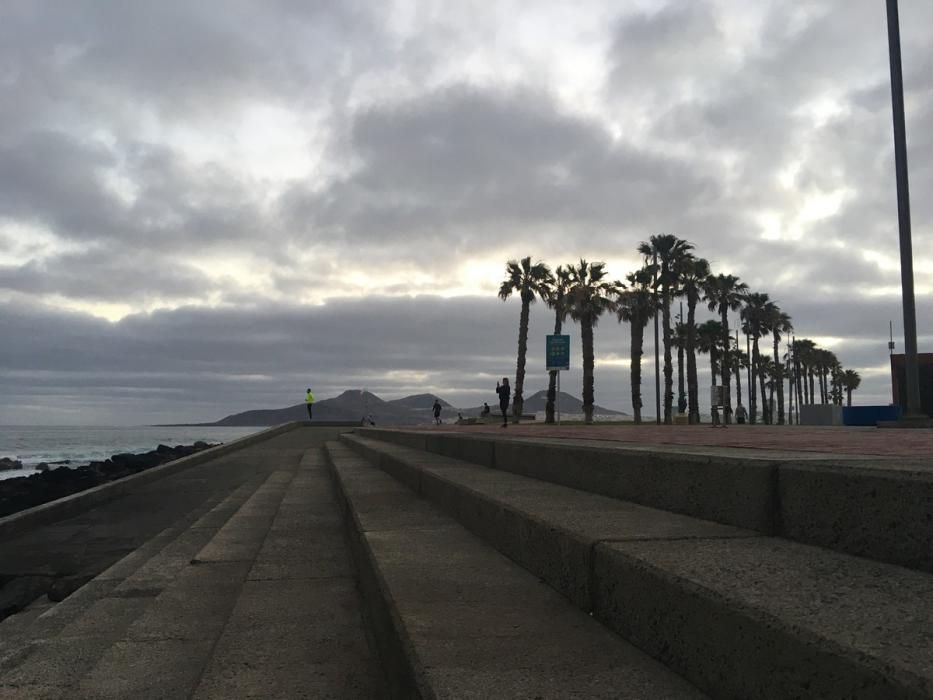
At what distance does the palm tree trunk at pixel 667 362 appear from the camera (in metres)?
42.4

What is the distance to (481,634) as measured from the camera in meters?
2.24

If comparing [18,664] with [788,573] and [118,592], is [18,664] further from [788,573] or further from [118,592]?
[788,573]

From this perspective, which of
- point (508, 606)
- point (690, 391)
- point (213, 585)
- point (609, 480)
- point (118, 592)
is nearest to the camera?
point (508, 606)

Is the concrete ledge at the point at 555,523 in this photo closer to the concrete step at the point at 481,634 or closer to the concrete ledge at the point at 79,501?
the concrete step at the point at 481,634

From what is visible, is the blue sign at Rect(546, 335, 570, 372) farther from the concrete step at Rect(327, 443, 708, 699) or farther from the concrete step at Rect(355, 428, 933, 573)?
the concrete step at Rect(327, 443, 708, 699)

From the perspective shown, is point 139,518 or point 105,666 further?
point 139,518

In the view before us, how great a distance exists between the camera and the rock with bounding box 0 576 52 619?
6.54 meters

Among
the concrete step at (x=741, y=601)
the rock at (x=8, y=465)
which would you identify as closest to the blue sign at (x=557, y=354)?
the concrete step at (x=741, y=601)

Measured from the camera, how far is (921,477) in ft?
6.15

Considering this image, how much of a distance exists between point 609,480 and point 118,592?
3906 millimetres

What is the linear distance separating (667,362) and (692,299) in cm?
545

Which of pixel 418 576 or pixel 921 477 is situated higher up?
pixel 921 477

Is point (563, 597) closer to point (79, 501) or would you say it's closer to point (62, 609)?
point (62, 609)

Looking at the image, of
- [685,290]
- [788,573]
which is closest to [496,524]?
[788,573]
